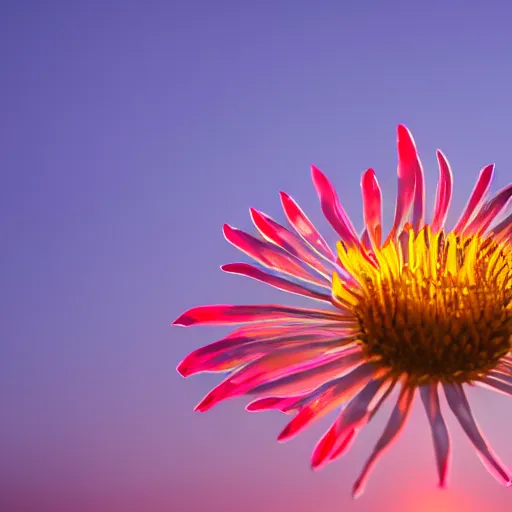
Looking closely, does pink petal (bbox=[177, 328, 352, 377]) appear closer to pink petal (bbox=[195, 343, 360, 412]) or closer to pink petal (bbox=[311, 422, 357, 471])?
pink petal (bbox=[195, 343, 360, 412])

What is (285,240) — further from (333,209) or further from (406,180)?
(406,180)

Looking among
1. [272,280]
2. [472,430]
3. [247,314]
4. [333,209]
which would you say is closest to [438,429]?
[472,430]

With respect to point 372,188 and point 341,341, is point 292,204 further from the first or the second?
point 341,341

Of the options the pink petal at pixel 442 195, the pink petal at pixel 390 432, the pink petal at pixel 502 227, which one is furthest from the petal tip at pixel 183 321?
the pink petal at pixel 502 227

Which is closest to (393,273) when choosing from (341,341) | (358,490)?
(341,341)

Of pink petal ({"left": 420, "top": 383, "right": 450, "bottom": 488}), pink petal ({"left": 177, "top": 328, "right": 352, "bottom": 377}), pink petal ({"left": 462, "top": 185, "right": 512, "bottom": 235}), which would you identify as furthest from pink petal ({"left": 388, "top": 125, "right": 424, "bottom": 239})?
pink petal ({"left": 420, "top": 383, "right": 450, "bottom": 488})

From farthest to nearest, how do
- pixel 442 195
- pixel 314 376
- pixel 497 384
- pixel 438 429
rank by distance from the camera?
pixel 442 195, pixel 497 384, pixel 314 376, pixel 438 429

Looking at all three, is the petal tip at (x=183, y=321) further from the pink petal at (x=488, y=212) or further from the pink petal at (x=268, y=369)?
the pink petal at (x=488, y=212)
